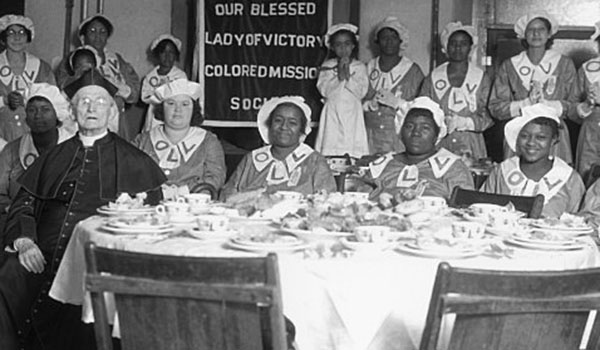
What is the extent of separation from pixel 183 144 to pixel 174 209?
2.32 meters

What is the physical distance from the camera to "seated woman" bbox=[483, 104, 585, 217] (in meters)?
4.71

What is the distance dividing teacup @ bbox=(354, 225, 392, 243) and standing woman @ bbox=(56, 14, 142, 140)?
17.2 feet

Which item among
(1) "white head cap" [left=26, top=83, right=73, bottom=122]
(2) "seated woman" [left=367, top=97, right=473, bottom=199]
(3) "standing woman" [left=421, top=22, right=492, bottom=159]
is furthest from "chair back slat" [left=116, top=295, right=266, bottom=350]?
(3) "standing woman" [left=421, top=22, right=492, bottom=159]

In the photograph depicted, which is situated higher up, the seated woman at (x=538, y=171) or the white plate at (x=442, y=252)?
the seated woman at (x=538, y=171)

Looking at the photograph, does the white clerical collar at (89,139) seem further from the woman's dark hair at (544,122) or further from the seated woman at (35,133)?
the woman's dark hair at (544,122)

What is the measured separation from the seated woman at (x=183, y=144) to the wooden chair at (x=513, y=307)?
3.35 metres

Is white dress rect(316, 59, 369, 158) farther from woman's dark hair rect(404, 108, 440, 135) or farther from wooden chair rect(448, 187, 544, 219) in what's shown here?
wooden chair rect(448, 187, 544, 219)

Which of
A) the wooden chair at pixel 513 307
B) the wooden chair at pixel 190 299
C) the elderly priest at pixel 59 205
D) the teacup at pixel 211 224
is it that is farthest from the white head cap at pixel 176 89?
the wooden chair at pixel 513 307

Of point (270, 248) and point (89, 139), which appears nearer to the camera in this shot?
point (270, 248)

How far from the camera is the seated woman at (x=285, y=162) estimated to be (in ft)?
16.7

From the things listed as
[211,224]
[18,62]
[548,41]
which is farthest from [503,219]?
[18,62]

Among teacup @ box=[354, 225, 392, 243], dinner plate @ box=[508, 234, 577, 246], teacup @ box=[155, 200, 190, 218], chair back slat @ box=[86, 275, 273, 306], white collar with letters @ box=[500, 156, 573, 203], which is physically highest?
white collar with letters @ box=[500, 156, 573, 203]

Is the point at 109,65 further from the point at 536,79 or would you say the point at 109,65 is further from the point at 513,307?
the point at 513,307

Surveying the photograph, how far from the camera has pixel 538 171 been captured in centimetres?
480
